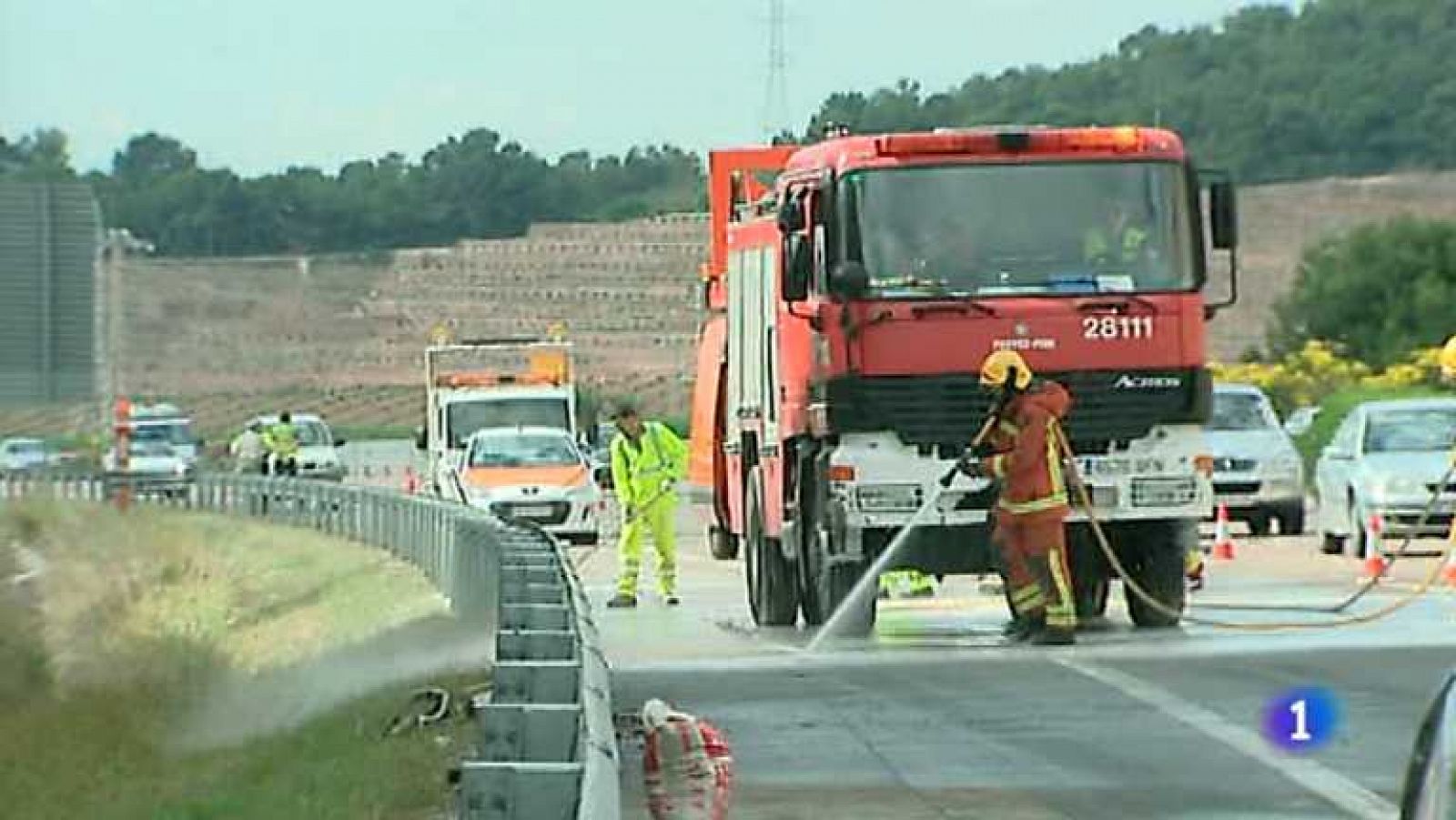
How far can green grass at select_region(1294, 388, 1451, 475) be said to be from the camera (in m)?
57.1

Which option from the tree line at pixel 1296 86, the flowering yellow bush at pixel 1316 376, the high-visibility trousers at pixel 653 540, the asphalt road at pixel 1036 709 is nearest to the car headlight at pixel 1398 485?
the asphalt road at pixel 1036 709

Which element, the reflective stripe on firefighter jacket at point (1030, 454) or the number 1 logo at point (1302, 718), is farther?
the reflective stripe on firefighter jacket at point (1030, 454)

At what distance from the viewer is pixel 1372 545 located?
32.4 metres

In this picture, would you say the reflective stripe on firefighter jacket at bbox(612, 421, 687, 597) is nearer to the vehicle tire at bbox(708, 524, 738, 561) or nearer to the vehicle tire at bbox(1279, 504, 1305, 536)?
the vehicle tire at bbox(708, 524, 738, 561)

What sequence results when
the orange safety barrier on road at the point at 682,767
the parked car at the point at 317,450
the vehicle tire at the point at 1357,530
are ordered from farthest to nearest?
the parked car at the point at 317,450, the vehicle tire at the point at 1357,530, the orange safety barrier on road at the point at 682,767

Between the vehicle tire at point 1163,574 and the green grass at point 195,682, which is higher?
the vehicle tire at point 1163,574

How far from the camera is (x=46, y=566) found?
98.3 feet

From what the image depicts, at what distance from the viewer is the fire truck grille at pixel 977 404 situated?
23.1 meters

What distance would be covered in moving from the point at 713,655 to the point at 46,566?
896 cm

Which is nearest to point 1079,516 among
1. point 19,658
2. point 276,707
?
point 276,707

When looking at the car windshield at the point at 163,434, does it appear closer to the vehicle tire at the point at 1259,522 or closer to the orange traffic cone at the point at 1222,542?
the vehicle tire at the point at 1259,522

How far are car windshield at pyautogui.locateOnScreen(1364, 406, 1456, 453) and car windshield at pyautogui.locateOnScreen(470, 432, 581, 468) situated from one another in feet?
40.7

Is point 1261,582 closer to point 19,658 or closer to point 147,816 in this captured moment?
point 19,658

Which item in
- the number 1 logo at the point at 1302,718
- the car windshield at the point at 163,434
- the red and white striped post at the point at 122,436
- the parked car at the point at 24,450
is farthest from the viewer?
the car windshield at the point at 163,434
